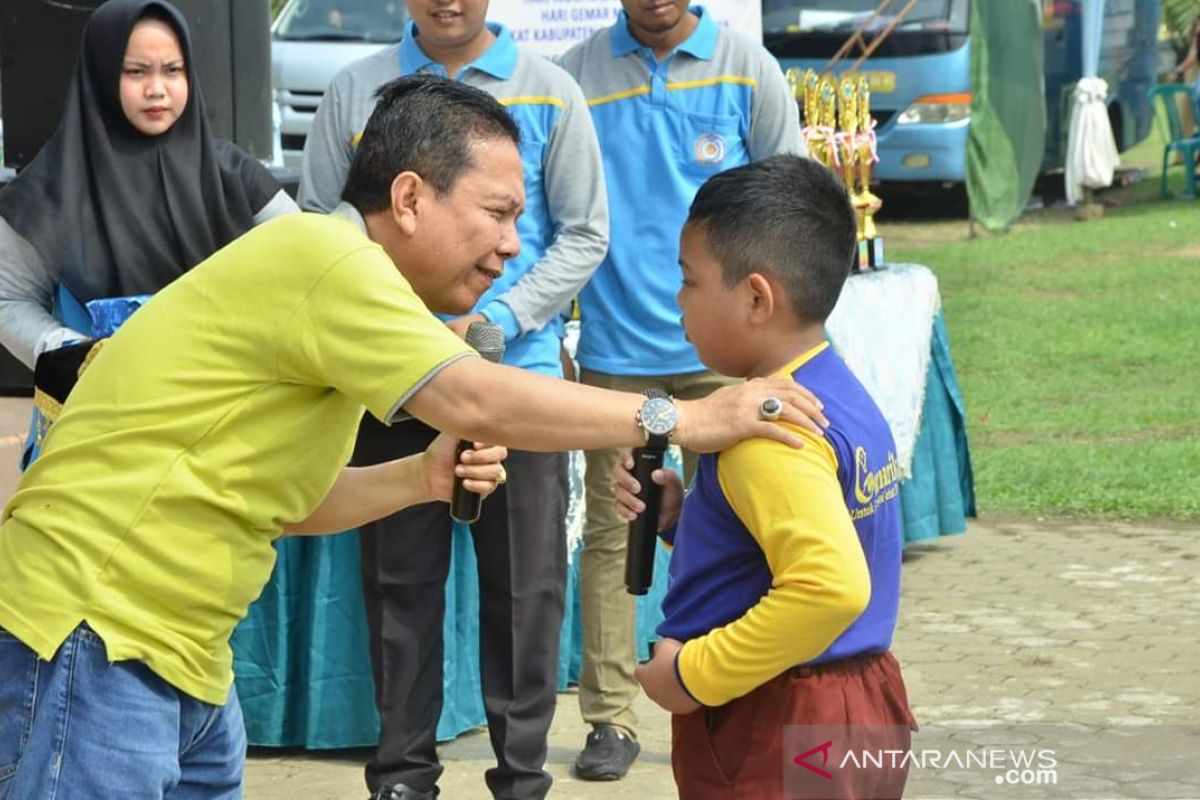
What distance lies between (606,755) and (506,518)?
2.50 feet

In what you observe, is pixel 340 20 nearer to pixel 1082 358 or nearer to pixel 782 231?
pixel 1082 358

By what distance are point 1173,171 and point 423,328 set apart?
856 inches

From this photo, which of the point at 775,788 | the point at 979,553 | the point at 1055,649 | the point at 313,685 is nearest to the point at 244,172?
the point at 313,685

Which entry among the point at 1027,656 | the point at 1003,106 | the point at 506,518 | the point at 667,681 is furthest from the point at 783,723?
the point at 1003,106

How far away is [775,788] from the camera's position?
115 inches

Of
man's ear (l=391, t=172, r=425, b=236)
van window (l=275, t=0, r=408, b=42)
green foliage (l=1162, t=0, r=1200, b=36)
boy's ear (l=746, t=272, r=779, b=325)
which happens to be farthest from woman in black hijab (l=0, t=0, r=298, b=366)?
green foliage (l=1162, t=0, r=1200, b=36)

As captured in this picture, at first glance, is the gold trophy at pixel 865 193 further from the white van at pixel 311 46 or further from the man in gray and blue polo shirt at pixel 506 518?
the white van at pixel 311 46

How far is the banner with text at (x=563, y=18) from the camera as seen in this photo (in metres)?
7.88

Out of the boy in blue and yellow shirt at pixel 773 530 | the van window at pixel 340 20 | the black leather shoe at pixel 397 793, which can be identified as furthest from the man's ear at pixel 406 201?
the van window at pixel 340 20

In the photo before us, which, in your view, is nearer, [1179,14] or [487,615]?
[487,615]

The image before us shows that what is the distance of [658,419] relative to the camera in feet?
9.09

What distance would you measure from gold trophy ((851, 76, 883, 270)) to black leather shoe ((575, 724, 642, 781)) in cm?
265

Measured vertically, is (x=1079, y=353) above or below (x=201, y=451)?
below

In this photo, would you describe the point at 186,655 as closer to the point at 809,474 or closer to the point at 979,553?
the point at 809,474
